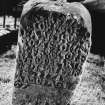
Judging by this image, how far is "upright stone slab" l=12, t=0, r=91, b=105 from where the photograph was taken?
2217 mm

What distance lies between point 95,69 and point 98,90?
3.40 feet

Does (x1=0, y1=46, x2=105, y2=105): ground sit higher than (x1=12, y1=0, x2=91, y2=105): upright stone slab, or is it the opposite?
(x1=12, y1=0, x2=91, y2=105): upright stone slab

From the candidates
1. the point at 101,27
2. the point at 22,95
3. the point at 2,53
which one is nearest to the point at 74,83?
the point at 22,95

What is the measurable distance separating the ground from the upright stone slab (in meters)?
1.03

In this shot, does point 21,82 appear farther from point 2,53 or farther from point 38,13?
point 2,53

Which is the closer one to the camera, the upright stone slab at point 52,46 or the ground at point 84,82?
the upright stone slab at point 52,46

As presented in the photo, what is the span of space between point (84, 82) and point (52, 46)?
2.29m

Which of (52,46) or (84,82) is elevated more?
(52,46)

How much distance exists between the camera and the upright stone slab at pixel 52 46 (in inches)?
87.3

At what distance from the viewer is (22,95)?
2639mm

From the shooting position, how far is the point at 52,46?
7.53 feet

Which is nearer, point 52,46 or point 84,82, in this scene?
point 52,46

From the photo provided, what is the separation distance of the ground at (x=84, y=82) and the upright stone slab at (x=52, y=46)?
3.38 feet

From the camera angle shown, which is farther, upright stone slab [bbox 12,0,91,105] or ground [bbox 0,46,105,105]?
ground [bbox 0,46,105,105]
